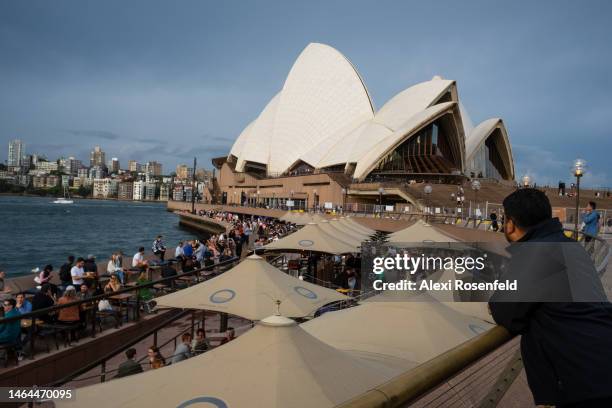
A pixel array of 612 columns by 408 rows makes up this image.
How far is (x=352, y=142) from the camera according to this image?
147ft

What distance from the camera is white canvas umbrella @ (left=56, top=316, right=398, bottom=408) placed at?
2.50 meters

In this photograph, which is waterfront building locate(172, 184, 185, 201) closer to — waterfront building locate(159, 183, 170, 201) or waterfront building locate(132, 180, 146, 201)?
waterfront building locate(159, 183, 170, 201)

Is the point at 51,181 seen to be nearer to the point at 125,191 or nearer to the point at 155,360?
the point at 125,191

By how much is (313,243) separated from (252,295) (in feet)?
15.2

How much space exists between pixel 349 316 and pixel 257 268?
6.95ft

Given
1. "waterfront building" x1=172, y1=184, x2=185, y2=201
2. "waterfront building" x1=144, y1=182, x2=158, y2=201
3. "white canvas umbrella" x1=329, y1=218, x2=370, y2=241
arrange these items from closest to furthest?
"white canvas umbrella" x1=329, y1=218, x2=370, y2=241 → "waterfront building" x1=172, y1=184, x2=185, y2=201 → "waterfront building" x1=144, y1=182, x2=158, y2=201

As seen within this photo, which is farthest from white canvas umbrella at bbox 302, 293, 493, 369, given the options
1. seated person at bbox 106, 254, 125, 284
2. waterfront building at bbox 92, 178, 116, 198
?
waterfront building at bbox 92, 178, 116, 198

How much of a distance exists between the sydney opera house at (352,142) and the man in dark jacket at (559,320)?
3050 centimetres

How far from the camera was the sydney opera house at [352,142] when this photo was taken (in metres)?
40.3

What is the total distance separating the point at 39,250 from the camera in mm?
27766

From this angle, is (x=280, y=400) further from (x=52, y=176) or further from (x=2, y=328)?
(x=52, y=176)

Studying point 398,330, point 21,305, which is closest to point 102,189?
point 21,305

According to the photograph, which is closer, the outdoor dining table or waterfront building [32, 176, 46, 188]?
the outdoor dining table

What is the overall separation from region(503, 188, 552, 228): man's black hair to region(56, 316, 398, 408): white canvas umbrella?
1.51m
